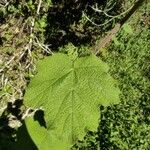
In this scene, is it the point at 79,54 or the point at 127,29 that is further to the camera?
the point at 127,29

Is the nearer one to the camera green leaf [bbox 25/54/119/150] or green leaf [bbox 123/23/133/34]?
green leaf [bbox 25/54/119/150]

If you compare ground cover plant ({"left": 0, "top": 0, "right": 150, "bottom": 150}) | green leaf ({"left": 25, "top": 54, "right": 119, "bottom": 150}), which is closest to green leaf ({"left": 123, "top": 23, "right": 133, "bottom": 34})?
ground cover plant ({"left": 0, "top": 0, "right": 150, "bottom": 150})

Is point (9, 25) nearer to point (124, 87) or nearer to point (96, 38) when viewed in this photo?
point (96, 38)

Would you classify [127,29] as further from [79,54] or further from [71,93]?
[71,93]

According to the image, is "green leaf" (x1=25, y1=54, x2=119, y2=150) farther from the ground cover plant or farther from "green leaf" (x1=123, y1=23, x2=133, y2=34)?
"green leaf" (x1=123, y1=23, x2=133, y2=34)

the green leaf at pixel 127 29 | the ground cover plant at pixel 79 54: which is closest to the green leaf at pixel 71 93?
the ground cover plant at pixel 79 54

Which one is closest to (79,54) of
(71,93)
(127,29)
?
(127,29)

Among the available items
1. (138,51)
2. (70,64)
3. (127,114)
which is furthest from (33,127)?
(138,51)

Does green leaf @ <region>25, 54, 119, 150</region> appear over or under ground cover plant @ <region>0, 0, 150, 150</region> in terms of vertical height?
over

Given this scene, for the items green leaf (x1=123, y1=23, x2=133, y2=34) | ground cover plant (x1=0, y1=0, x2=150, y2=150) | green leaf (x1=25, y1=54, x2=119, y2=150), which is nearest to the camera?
green leaf (x1=25, y1=54, x2=119, y2=150)
